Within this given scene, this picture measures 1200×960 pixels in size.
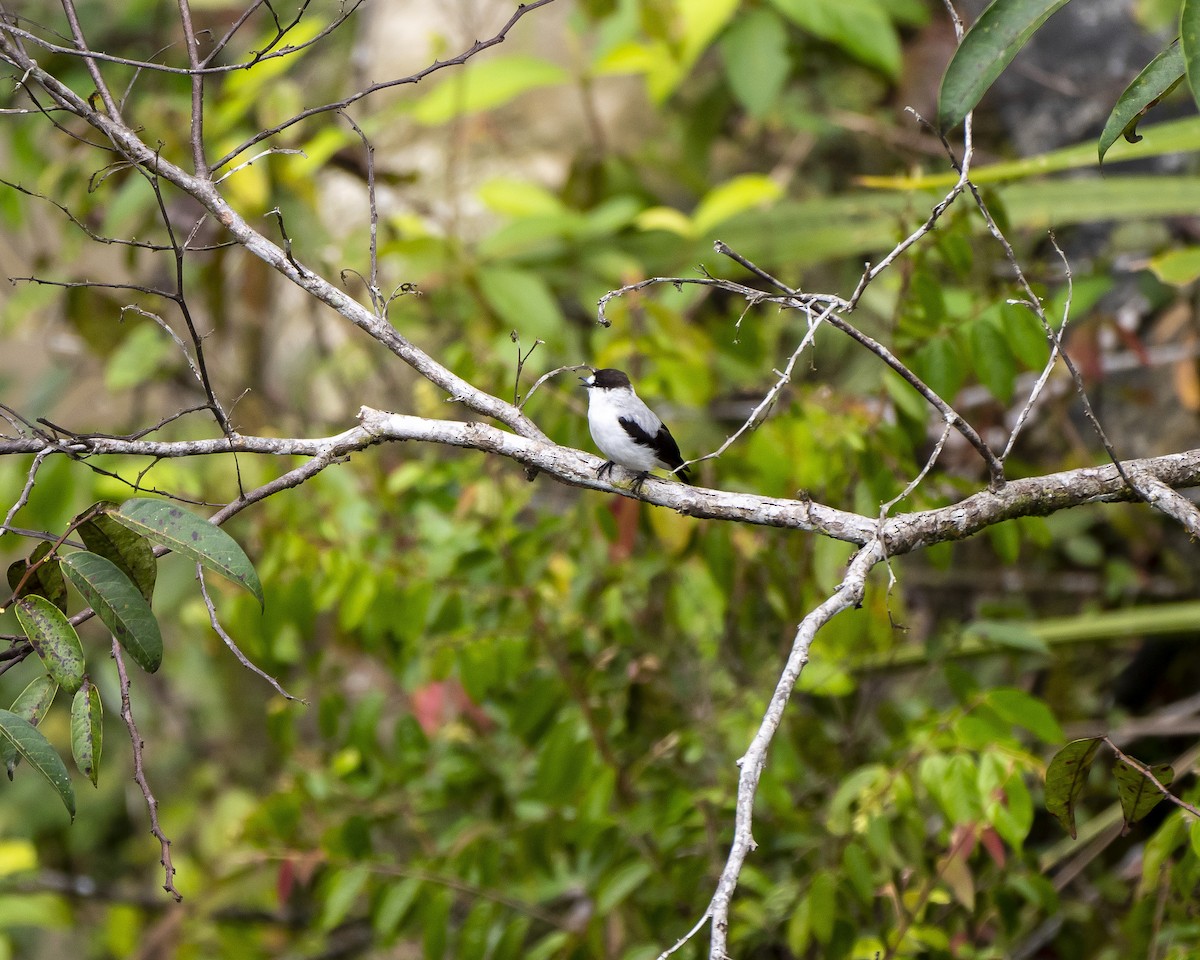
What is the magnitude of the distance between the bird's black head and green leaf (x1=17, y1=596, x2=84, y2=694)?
1733mm

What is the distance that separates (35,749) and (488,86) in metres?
4.01

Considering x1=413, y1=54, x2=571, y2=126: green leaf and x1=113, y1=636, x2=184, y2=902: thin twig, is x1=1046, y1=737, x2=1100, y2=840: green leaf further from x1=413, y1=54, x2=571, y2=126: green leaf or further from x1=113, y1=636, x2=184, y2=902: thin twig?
x1=413, y1=54, x2=571, y2=126: green leaf

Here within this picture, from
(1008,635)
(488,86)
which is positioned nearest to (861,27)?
(488,86)

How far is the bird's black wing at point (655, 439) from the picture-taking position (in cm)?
292

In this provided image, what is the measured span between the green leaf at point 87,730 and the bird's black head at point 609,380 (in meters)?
1.74

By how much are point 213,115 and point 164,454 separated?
348cm

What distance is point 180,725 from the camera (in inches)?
263

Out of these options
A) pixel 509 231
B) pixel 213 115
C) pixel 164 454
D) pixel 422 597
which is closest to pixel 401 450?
pixel 509 231

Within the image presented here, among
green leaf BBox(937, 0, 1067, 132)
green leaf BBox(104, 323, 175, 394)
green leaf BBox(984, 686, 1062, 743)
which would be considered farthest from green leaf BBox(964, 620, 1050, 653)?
green leaf BBox(104, 323, 175, 394)

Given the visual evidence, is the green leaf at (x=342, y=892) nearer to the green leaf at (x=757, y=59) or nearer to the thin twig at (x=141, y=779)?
the thin twig at (x=141, y=779)

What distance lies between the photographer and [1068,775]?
6.65ft

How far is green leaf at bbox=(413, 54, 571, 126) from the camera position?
16.3 ft

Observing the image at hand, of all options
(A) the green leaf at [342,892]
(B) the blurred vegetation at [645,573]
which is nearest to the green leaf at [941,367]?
(B) the blurred vegetation at [645,573]

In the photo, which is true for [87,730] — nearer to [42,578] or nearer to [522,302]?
[42,578]
